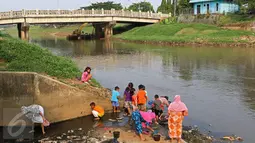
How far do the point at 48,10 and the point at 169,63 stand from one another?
2933 cm

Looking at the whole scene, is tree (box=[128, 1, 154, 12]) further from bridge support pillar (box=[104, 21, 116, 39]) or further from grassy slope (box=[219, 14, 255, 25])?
grassy slope (box=[219, 14, 255, 25])

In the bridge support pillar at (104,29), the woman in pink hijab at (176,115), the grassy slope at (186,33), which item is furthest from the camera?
the bridge support pillar at (104,29)

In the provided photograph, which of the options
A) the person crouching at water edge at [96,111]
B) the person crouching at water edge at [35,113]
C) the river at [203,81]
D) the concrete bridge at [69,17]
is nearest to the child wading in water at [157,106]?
the river at [203,81]

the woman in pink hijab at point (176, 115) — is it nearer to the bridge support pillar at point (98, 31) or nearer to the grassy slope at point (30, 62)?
the grassy slope at point (30, 62)

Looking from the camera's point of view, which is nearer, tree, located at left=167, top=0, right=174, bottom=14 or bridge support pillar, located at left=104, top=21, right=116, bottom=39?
bridge support pillar, located at left=104, top=21, right=116, bottom=39

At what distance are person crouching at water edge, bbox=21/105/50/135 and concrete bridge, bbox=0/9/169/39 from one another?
125 feet

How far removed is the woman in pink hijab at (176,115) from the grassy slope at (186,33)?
3383cm

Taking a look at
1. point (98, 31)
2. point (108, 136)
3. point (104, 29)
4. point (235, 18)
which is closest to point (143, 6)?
point (98, 31)

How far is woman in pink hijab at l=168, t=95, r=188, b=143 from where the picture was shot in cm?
1093

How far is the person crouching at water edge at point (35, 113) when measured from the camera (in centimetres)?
1263

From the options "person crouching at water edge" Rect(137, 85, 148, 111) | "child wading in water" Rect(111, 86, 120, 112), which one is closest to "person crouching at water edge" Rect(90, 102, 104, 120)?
"child wading in water" Rect(111, 86, 120, 112)

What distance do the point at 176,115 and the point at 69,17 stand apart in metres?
46.7

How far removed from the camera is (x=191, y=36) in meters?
47.3

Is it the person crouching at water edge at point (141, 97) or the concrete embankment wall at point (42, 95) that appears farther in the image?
the person crouching at water edge at point (141, 97)
